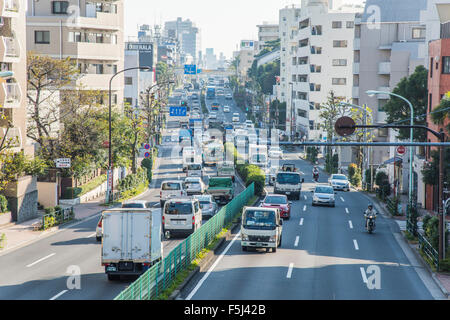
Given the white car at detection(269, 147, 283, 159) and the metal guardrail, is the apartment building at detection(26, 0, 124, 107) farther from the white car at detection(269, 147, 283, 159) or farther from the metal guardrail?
the white car at detection(269, 147, 283, 159)

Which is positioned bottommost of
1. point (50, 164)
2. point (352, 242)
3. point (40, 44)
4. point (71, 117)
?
point (352, 242)

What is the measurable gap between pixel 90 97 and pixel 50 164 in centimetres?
698

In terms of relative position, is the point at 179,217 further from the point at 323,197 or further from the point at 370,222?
the point at 323,197

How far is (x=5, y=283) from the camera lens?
23328 millimetres

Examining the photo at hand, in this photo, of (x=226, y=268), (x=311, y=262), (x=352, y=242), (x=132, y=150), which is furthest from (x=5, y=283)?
(x=132, y=150)

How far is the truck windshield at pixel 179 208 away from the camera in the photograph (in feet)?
110

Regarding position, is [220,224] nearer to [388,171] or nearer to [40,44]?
[40,44]

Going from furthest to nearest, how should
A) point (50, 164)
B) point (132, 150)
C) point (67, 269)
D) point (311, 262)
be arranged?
point (132, 150) < point (50, 164) < point (311, 262) < point (67, 269)

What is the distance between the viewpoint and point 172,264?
21797 millimetres

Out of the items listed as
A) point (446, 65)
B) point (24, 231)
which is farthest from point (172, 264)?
point (446, 65)

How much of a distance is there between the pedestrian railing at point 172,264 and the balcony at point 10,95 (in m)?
14.4

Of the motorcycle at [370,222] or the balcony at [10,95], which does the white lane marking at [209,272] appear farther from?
the balcony at [10,95]

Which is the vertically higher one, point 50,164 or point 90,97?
point 90,97

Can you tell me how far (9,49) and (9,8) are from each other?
2.48 metres
